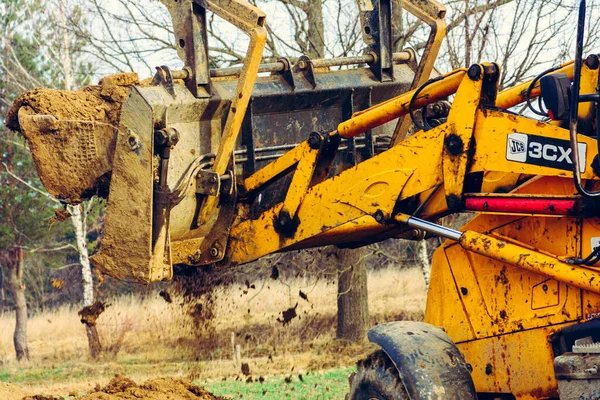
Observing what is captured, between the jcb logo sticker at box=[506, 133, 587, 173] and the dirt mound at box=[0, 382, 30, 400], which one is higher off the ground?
the jcb logo sticker at box=[506, 133, 587, 173]

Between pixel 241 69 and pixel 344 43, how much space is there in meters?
8.29

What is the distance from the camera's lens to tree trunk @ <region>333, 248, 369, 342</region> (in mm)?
15172

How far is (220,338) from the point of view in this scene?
14.8 m

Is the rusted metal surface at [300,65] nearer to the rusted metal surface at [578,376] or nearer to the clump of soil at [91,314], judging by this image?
the clump of soil at [91,314]

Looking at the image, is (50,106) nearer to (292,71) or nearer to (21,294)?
(292,71)

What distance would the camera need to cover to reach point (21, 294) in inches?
834

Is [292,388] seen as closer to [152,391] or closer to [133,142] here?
[152,391]

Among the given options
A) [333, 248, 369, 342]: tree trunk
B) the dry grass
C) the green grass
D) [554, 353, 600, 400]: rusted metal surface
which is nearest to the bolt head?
[554, 353, 600, 400]: rusted metal surface

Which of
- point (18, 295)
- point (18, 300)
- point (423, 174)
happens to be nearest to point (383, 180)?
point (423, 174)

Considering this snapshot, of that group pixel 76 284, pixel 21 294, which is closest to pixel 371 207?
pixel 21 294

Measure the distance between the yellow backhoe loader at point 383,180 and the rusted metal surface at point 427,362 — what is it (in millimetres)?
11

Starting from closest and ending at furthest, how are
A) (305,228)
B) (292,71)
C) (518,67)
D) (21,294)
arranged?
(305,228) < (292,71) < (518,67) < (21,294)

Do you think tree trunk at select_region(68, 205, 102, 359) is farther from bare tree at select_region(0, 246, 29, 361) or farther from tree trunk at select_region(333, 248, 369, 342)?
tree trunk at select_region(333, 248, 369, 342)

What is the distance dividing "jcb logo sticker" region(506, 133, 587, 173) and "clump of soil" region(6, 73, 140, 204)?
2457 mm
